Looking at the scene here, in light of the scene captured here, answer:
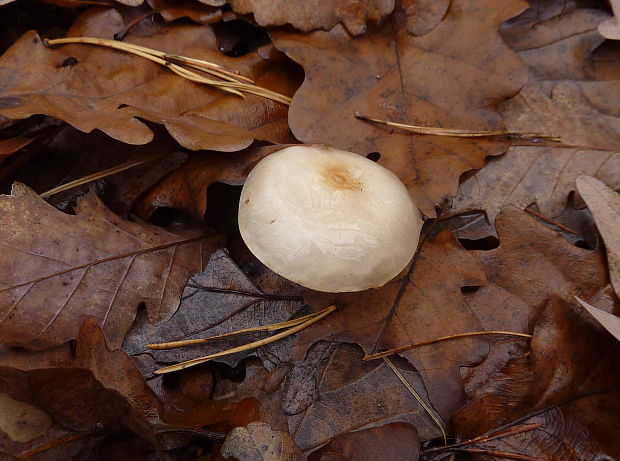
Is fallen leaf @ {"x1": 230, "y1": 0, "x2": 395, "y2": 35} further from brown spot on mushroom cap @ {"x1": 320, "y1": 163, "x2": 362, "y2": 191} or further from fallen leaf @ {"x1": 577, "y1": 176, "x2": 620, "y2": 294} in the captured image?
fallen leaf @ {"x1": 577, "y1": 176, "x2": 620, "y2": 294}

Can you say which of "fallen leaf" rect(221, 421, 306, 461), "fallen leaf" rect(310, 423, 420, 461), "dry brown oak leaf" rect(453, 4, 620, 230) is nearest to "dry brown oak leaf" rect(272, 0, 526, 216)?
"dry brown oak leaf" rect(453, 4, 620, 230)

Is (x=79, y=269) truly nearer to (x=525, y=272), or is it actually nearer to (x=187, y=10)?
(x=187, y=10)

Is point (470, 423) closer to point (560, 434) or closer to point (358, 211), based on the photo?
point (560, 434)

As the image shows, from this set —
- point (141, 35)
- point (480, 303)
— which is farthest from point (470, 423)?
point (141, 35)

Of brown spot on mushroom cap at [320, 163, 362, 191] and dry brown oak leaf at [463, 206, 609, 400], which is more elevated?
brown spot on mushroom cap at [320, 163, 362, 191]

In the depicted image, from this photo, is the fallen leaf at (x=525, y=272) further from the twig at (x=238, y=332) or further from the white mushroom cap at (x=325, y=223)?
the twig at (x=238, y=332)

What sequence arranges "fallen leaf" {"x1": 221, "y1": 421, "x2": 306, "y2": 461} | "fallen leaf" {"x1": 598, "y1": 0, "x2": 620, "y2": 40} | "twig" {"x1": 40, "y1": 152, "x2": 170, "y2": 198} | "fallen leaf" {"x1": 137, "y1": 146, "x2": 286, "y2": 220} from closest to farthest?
1. "fallen leaf" {"x1": 221, "y1": 421, "x2": 306, "y2": 461}
2. "fallen leaf" {"x1": 137, "y1": 146, "x2": 286, "y2": 220}
3. "twig" {"x1": 40, "y1": 152, "x2": 170, "y2": 198}
4. "fallen leaf" {"x1": 598, "y1": 0, "x2": 620, "y2": 40}
